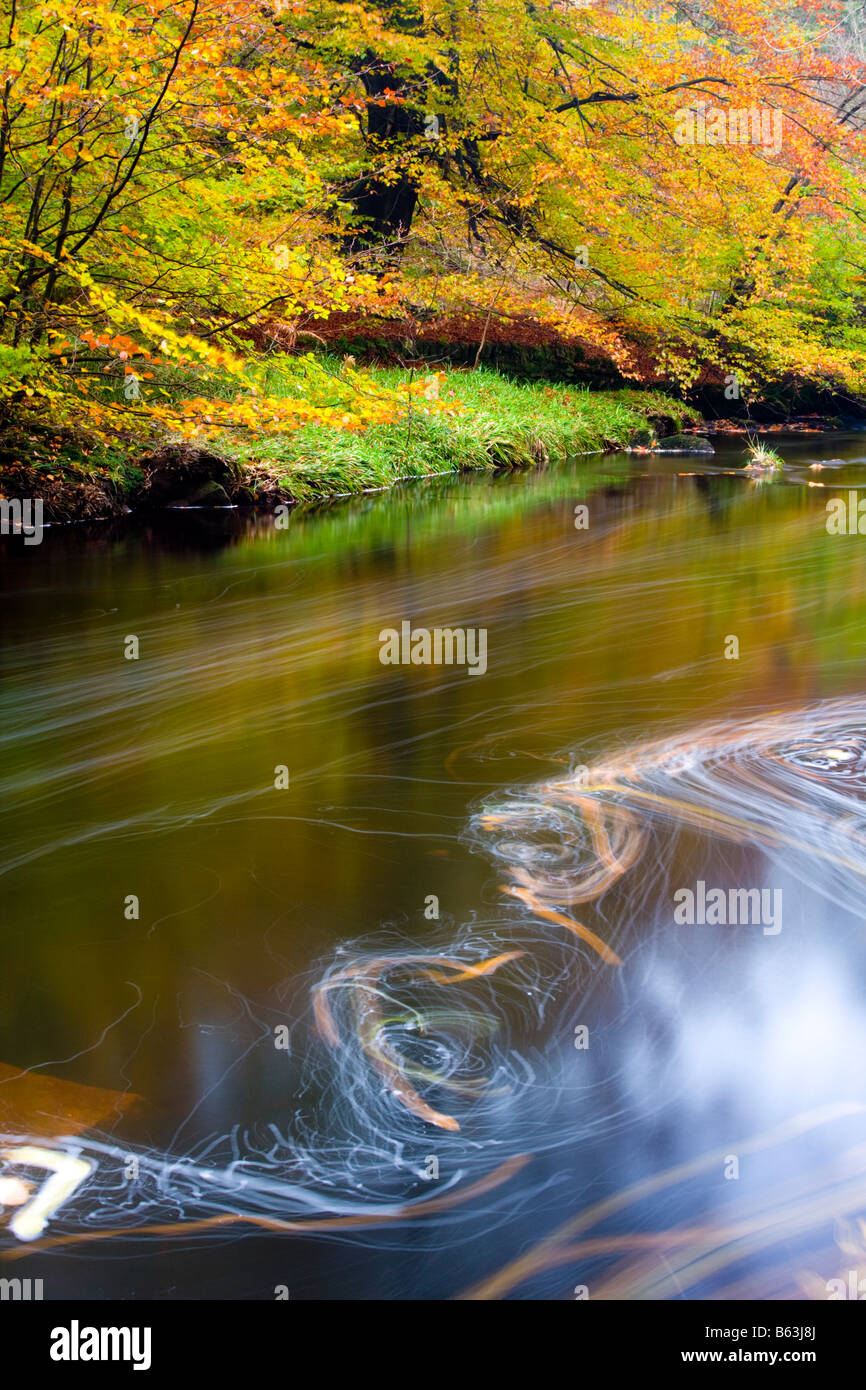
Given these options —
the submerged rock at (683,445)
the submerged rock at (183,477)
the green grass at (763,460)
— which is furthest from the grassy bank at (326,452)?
the green grass at (763,460)

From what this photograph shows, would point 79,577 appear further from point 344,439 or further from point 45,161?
point 344,439

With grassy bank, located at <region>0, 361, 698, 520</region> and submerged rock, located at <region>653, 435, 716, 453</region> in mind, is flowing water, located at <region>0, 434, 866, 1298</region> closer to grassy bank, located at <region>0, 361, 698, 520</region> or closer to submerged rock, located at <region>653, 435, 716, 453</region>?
grassy bank, located at <region>0, 361, 698, 520</region>

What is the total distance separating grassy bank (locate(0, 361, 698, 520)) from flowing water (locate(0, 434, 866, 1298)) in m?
3.98

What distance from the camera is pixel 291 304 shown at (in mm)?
9078

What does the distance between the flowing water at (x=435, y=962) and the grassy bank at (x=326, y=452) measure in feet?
13.1

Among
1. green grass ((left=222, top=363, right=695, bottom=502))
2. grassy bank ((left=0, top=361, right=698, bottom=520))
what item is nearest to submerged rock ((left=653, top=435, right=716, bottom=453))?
green grass ((left=222, top=363, right=695, bottom=502))

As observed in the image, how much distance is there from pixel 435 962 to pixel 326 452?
1137 cm

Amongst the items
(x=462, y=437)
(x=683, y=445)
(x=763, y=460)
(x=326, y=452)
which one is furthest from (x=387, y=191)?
(x=763, y=460)

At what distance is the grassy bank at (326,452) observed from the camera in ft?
36.7

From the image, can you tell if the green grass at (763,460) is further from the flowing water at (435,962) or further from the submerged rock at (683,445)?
the flowing water at (435,962)

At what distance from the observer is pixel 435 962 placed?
133 inches

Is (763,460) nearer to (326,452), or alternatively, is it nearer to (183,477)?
(326,452)

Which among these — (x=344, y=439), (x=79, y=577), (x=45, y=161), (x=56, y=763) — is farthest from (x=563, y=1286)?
(x=344, y=439)
